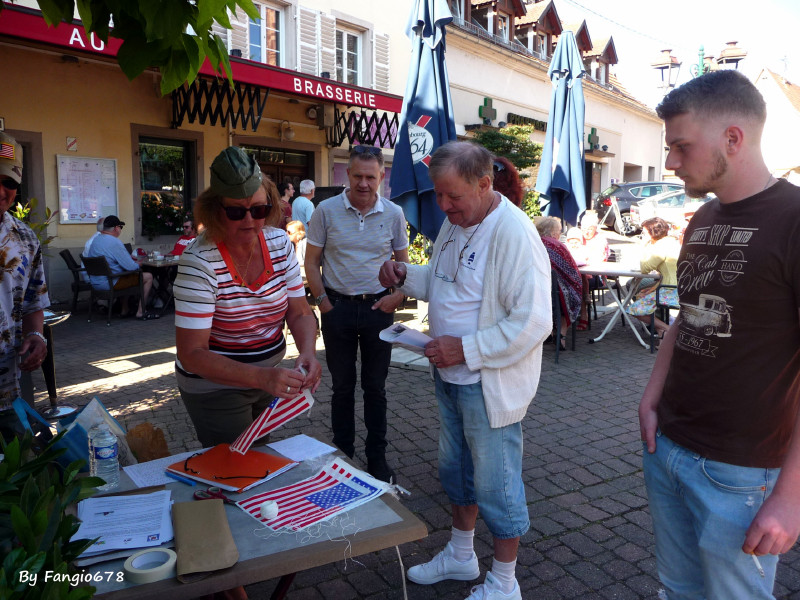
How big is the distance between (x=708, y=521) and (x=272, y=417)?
4.55 feet

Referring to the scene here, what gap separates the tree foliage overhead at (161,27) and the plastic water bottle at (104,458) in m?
1.18

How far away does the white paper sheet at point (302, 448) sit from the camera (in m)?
2.34

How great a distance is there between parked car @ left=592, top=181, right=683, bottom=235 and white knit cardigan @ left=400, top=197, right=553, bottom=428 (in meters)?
20.2

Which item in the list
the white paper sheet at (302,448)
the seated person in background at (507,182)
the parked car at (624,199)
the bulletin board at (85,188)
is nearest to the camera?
the white paper sheet at (302,448)

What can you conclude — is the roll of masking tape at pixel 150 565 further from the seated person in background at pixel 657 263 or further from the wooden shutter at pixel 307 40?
the wooden shutter at pixel 307 40

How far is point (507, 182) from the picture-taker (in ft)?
11.0

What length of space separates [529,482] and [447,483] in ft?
4.37

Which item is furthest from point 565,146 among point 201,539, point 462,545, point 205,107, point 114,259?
point 201,539

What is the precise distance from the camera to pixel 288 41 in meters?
13.4

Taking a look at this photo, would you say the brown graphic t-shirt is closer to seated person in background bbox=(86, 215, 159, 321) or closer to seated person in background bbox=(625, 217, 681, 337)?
seated person in background bbox=(625, 217, 681, 337)

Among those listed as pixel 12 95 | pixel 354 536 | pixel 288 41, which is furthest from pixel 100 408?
pixel 288 41

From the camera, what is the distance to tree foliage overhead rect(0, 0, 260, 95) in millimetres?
1786

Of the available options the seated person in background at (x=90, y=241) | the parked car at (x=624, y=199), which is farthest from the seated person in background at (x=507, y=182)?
the parked car at (x=624, y=199)

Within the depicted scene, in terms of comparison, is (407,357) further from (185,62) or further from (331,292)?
(185,62)
